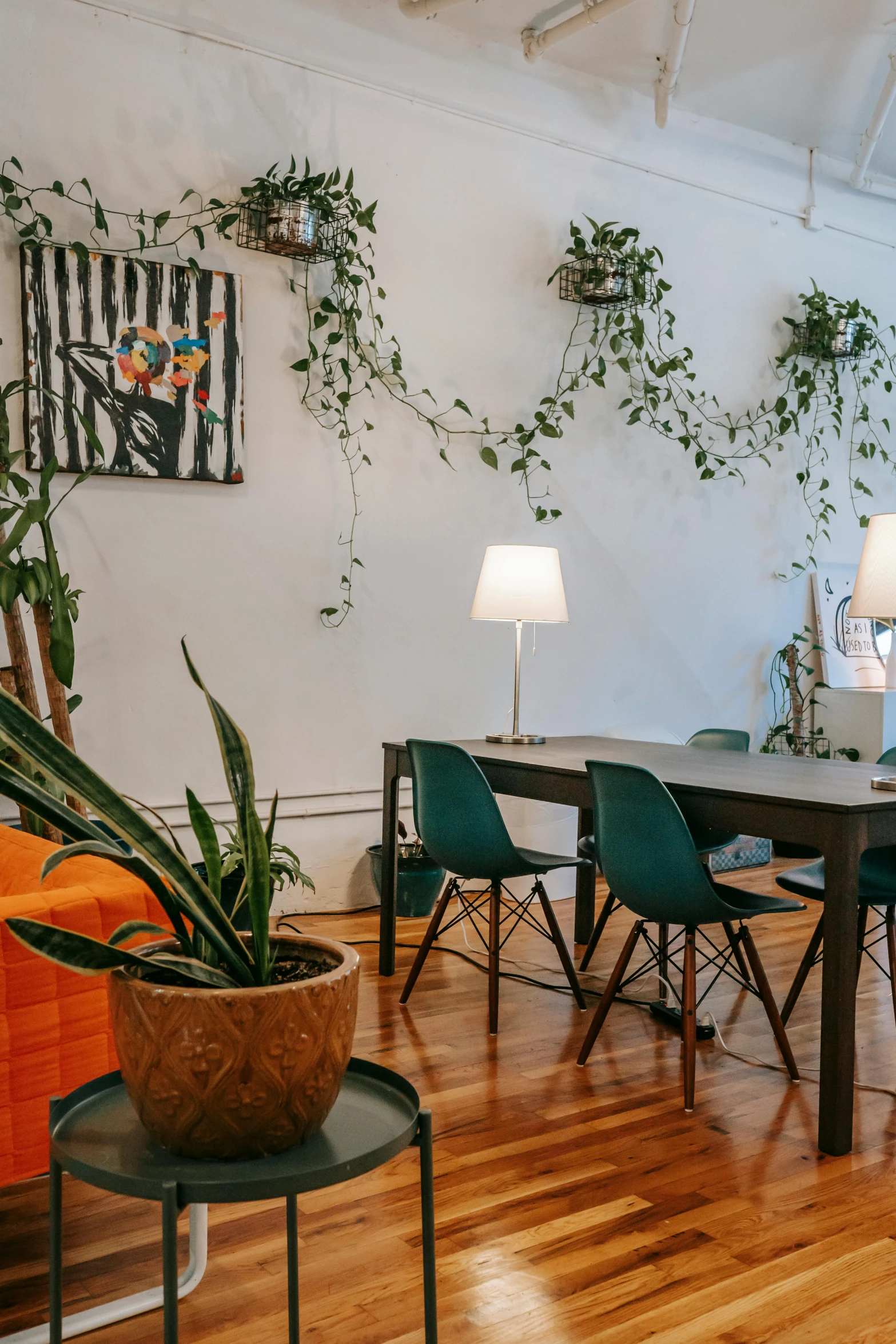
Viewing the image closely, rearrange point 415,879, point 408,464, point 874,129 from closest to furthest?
point 415,879, point 408,464, point 874,129

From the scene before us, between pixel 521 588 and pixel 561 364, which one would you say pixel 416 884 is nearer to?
pixel 521 588

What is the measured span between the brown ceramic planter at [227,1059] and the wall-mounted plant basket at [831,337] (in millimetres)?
5784

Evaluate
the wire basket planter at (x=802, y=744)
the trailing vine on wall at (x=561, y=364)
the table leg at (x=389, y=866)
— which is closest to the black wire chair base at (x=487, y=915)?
the table leg at (x=389, y=866)

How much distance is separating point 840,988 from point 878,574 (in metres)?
1.05

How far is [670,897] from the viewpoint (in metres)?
2.80

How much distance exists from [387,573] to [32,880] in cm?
280

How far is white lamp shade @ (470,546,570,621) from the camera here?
386 cm

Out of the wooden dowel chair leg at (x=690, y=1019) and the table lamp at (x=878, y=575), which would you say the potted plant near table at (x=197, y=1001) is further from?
the table lamp at (x=878, y=575)

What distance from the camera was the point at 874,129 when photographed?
225 inches

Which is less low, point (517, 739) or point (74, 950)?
point (74, 950)

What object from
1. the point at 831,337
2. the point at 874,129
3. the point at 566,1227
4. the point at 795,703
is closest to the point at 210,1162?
the point at 566,1227

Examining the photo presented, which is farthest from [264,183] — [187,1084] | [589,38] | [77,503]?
[187,1084]

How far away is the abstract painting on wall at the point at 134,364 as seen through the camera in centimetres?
399

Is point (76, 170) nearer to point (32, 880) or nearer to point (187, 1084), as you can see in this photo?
point (32, 880)
